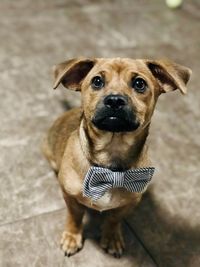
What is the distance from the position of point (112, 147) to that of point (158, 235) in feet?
2.12

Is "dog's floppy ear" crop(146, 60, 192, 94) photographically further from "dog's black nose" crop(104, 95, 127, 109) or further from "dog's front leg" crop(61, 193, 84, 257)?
"dog's front leg" crop(61, 193, 84, 257)

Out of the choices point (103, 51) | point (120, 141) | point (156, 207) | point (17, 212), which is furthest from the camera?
point (103, 51)

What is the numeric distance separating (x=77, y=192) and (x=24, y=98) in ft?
3.93

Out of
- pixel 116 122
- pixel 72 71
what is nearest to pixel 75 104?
pixel 72 71

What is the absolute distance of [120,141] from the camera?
1.77m

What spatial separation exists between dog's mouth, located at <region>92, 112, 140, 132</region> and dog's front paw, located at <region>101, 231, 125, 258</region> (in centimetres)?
64

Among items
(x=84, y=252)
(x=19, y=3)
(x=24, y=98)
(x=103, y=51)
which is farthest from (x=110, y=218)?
(x=19, y=3)

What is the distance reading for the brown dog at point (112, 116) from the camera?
5.44ft

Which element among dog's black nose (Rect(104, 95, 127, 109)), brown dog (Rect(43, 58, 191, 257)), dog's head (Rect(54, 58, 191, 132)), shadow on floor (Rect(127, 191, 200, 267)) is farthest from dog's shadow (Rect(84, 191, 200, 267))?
dog's black nose (Rect(104, 95, 127, 109))

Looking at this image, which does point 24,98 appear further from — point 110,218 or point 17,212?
point 110,218

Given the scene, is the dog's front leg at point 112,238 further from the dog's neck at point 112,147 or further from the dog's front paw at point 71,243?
the dog's neck at point 112,147

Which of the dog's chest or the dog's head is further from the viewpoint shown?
the dog's chest

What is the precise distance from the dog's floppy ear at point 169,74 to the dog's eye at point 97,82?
0.23 m

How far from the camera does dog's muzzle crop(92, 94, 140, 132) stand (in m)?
1.62
